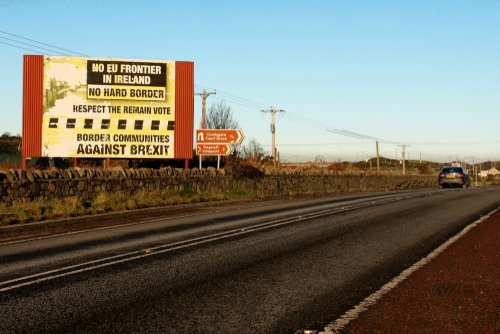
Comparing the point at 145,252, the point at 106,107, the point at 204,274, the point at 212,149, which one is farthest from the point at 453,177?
the point at 204,274

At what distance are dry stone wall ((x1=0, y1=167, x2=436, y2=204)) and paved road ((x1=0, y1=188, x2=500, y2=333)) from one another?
19.4 ft

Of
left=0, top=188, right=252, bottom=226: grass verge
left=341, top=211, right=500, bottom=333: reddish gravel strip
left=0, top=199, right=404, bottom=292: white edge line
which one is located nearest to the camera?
left=341, top=211, right=500, bottom=333: reddish gravel strip

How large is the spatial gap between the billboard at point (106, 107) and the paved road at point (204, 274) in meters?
13.0

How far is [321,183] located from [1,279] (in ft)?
97.0

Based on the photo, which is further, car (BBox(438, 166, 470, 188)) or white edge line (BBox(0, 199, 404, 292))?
car (BBox(438, 166, 470, 188))

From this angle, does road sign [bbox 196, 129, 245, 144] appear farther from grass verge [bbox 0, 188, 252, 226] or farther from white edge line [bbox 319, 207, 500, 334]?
white edge line [bbox 319, 207, 500, 334]

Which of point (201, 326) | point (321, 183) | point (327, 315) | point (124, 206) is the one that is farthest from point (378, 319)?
point (321, 183)

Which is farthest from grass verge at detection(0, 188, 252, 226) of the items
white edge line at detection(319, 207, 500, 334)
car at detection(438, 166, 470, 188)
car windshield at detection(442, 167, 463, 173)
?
car windshield at detection(442, 167, 463, 173)

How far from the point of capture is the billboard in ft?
85.3

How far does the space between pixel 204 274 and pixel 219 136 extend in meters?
20.0

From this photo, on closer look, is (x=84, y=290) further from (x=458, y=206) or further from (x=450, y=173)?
(x=450, y=173)

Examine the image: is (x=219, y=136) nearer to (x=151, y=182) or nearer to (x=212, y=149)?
(x=212, y=149)

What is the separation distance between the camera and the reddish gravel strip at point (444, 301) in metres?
5.13

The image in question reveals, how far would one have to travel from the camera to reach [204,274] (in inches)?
303
